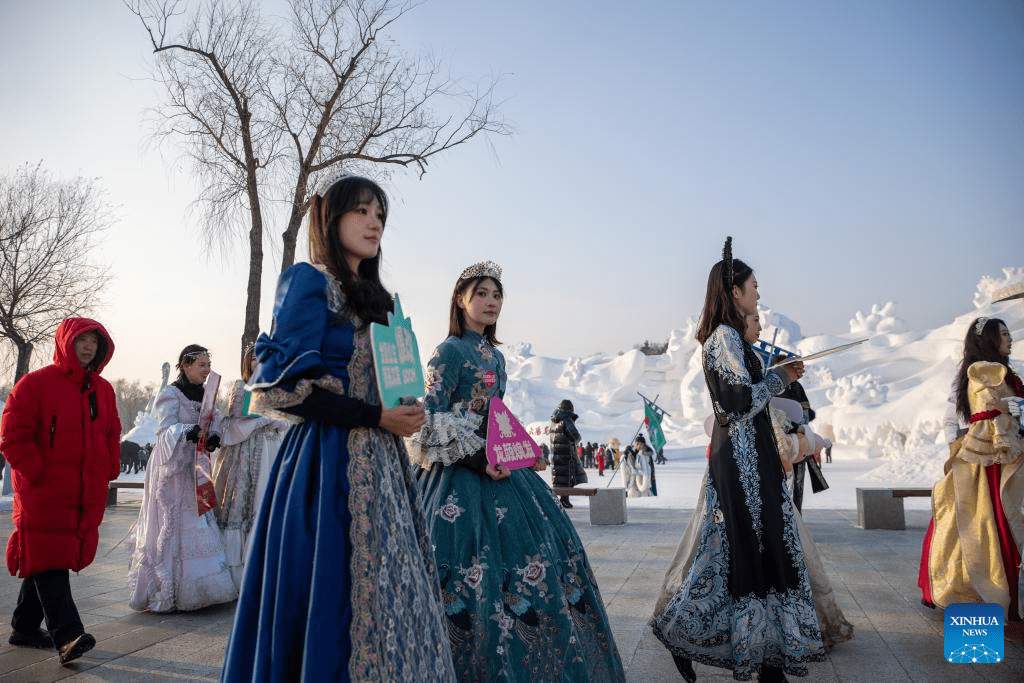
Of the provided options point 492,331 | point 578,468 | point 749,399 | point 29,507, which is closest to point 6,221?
point 578,468

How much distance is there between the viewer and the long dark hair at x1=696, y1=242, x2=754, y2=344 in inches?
133

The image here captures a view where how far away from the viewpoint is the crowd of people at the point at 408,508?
1891 mm

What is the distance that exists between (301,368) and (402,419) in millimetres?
298

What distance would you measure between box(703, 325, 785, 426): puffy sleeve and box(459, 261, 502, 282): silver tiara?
100 cm

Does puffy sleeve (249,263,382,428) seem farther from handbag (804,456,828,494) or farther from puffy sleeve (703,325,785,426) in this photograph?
handbag (804,456,828,494)

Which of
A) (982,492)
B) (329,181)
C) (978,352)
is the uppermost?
(329,181)

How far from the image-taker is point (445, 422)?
291 centimetres

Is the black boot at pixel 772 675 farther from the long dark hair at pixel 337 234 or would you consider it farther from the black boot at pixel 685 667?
the long dark hair at pixel 337 234

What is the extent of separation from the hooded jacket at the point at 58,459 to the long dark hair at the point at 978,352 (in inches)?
190

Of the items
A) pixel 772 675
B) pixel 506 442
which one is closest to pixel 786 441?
pixel 772 675

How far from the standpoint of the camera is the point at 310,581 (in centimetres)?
184

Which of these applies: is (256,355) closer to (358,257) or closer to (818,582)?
(358,257)

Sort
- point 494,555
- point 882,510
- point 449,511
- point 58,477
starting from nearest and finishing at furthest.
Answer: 1. point 494,555
2. point 449,511
3. point 58,477
4. point 882,510

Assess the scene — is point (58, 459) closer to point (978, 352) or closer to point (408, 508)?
point (408, 508)
